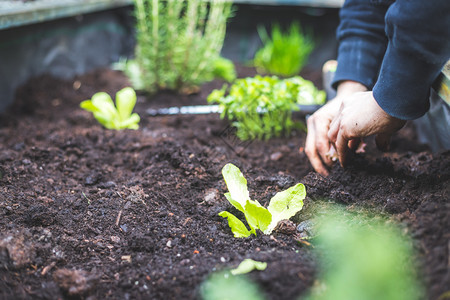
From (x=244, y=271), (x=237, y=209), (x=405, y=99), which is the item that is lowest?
(x=237, y=209)

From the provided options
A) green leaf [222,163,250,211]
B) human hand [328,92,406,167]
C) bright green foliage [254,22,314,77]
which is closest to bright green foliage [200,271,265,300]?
green leaf [222,163,250,211]

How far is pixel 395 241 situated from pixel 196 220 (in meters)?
0.67

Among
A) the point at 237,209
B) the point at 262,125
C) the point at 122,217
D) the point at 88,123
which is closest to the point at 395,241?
the point at 237,209

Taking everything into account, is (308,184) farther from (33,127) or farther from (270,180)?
(33,127)

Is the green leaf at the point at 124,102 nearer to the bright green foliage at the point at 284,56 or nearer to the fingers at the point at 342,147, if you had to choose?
the fingers at the point at 342,147

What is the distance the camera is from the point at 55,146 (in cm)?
190

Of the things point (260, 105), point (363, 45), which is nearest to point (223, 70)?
point (260, 105)

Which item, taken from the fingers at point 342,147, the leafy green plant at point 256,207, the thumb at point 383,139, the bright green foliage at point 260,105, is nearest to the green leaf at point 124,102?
the bright green foliage at point 260,105

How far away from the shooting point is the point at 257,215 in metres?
1.27

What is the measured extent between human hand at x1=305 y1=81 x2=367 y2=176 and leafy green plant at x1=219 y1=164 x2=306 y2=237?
1.04 ft

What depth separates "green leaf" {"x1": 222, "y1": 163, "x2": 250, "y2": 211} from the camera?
4.39 feet

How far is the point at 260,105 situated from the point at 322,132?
0.51 meters

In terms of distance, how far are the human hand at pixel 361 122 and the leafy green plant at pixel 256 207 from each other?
Result: 0.82ft

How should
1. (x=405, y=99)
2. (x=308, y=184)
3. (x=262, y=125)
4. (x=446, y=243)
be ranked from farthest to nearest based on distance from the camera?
(x=262, y=125)
(x=308, y=184)
(x=405, y=99)
(x=446, y=243)
